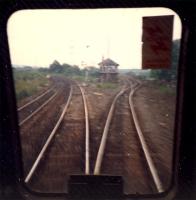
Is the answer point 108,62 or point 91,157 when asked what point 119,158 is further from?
point 108,62

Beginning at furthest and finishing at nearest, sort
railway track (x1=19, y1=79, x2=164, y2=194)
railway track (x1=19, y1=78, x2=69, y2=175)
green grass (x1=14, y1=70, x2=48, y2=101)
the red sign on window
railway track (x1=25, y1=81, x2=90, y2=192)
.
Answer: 1. green grass (x1=14, y1=70, x2=48, y2=101)
2. railway track (x1=19, y1=78, x2=69, y2=175)
3. railway track (x1=19, y1=79, x2=164, y2=194)
4. railway track (x1=25, y1=81, x2=90, y2=192)
5. the red sign on window

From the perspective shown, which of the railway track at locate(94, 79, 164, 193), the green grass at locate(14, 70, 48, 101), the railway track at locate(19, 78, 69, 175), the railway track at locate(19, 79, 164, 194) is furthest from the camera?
the green grass at locate(14, 70, 48, 101)

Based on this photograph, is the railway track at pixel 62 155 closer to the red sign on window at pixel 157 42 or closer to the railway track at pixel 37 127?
the railway track at pixel 37 127

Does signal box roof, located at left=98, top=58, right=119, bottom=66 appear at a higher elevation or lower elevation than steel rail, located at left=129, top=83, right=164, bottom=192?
higher

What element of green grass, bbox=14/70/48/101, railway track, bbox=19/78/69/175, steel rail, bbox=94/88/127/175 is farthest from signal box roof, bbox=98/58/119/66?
green grass, bbox=14/70/48/101

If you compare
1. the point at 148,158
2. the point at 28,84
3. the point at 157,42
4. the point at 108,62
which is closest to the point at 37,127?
the point at 148,158

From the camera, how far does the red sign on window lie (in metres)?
2.55

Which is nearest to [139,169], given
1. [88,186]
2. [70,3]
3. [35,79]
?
[88,186]

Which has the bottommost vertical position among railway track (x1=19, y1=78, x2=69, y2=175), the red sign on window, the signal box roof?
→ railway track (x1=19, y1=78, x2=69, y2=175)

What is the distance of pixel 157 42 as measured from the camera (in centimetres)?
257

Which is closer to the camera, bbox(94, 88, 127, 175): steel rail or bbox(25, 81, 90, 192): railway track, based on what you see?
bbox(25, 81, 90, 192): railway track

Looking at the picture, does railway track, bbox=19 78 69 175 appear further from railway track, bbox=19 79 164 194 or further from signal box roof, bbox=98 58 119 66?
signal box roof, bbox=98 58 119 66

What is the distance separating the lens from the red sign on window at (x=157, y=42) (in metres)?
2.55

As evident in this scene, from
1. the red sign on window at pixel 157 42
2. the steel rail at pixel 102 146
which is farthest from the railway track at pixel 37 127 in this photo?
the red sign on window at pixel 157 42
